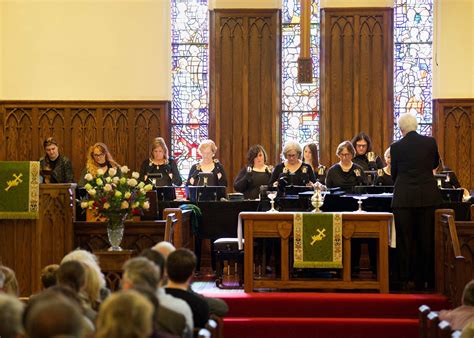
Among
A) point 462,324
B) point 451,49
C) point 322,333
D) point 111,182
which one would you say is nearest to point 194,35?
point 451,49

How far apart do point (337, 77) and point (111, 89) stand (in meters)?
3.35

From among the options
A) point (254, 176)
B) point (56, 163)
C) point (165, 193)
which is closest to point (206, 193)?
point (165, 193)

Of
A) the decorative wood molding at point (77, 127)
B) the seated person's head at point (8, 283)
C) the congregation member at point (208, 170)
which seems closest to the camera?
the seated person's head at point (8, 283)

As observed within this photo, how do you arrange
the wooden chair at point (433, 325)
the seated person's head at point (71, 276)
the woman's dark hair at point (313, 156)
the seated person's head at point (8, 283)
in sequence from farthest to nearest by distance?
the woman's dark hair at point (313, 156) → the wooden chair at point (433, 325) → the seated person's head at point (8, 283) → the seated person's head at point (71, 276)

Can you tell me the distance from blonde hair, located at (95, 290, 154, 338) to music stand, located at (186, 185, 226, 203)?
24.4ft

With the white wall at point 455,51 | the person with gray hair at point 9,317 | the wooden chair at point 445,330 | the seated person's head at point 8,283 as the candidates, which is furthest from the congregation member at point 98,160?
the person with gray hair at point 9,317

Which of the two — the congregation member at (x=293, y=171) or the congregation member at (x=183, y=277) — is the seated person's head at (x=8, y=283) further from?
the congregation member at (x=293, y=171)

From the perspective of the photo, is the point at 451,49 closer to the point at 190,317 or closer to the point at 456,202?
the point at 456,202

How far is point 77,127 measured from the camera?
542 inches

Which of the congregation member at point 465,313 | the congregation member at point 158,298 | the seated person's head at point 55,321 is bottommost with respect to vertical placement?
the congregation member at point 465,313

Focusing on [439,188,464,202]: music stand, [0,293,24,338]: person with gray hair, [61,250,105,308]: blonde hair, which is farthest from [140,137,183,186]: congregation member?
[0,293,24,338]: person with gray hair

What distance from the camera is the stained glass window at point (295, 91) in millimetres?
14164

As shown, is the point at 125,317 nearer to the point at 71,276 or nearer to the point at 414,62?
the point at 71,276

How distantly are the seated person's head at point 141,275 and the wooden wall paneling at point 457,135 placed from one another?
9.56 meters
